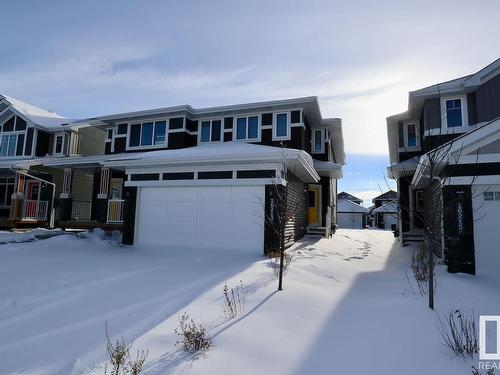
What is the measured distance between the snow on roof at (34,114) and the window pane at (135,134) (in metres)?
5.92

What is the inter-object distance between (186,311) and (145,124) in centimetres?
1404

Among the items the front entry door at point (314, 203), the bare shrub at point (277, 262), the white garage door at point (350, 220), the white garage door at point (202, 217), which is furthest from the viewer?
the white garage door at point (350, 220)

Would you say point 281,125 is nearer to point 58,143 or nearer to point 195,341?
point 195,341

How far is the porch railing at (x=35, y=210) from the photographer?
637 inches

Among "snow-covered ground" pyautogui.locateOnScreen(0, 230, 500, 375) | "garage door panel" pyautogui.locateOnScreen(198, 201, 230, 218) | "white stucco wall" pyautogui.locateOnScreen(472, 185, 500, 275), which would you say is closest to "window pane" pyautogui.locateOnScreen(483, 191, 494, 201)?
"white stucco wall" pyautogui.locateOnScreen(472, 185, 500, 275)

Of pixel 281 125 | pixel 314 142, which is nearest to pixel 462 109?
pixel 314 142

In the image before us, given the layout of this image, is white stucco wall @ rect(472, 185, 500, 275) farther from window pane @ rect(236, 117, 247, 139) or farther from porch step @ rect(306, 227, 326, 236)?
window pane @ rect(236, 117, 247, 139)

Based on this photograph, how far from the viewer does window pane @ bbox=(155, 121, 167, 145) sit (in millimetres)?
16953

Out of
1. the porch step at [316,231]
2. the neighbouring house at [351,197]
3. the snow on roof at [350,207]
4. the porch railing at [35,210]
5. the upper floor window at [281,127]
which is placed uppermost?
the upper floor window at [281,127]

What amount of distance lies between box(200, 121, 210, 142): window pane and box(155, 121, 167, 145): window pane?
6.77ft

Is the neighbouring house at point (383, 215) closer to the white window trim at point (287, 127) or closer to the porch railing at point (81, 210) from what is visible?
the white window trim at point (287, 127)

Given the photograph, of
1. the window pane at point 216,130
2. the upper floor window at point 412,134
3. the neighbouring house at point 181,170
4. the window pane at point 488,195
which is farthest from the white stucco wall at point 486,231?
the window pane at point 216,130

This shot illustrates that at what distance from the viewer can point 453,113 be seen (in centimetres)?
1364

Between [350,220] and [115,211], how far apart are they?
34306mm
